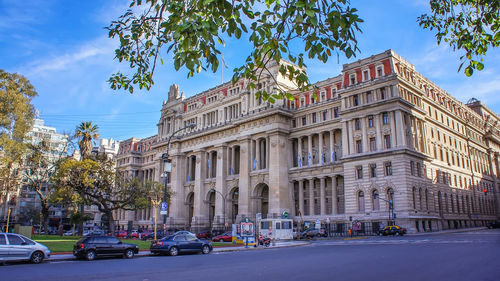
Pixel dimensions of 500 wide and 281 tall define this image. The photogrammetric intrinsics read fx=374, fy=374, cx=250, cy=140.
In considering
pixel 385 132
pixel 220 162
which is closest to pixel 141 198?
pixel 220 162

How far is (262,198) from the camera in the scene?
61656mm

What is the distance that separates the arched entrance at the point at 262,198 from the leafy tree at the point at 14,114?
34.5 m

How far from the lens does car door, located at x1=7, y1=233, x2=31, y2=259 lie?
1909 centimetres

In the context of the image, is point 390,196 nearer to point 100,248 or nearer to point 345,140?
point 345,140

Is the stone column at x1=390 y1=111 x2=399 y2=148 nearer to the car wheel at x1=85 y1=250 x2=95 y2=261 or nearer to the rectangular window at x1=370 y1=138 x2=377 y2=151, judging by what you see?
the rectangular window at x1=370 y1=138 x2=377 y2=151

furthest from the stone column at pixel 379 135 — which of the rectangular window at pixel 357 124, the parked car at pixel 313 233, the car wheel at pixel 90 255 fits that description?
the car wheel at pixel 90 255

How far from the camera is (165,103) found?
86.2 metres

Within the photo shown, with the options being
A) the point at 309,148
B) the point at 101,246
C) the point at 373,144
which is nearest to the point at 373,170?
the point at 373,144

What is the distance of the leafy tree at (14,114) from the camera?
3522 centimetres

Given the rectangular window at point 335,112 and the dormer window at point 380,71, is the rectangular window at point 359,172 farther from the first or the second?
the dormer window at point 380,71

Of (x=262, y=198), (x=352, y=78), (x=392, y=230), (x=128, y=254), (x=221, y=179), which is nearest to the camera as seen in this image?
(x=128, y=254)

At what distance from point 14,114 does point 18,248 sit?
22.2 meters

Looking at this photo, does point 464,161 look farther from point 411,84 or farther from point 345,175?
point 345,175

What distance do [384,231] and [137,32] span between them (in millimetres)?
39643
